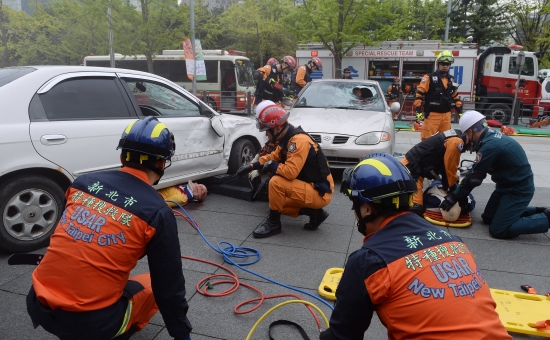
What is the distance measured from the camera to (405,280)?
169 centimetres

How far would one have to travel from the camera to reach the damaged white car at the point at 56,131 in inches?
154

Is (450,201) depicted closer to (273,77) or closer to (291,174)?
(291,174)

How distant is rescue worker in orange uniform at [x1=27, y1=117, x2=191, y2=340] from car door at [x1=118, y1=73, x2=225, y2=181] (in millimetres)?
2802

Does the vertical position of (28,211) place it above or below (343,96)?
below

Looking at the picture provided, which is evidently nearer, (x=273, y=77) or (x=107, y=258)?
(x=107, y=258)

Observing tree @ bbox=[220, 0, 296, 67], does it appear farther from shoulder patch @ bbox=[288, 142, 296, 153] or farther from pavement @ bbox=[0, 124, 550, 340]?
shoulder patch @ bbox=[288, 142, 296, 153]

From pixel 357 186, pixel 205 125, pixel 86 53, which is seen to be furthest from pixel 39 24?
pixel 357 186

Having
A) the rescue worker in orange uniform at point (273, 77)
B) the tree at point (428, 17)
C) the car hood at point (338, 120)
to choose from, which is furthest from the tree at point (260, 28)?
the car hood at point (338, 120)

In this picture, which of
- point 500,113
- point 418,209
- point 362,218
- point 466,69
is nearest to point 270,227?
point 418,209

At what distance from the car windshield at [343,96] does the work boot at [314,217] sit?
3378 millimetres

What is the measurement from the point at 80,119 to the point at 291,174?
6.94ft

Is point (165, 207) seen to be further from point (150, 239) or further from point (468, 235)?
point (468, 235)

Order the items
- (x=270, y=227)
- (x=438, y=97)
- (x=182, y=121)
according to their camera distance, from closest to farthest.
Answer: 1. (x=270, y=227)
2. (x=182, y=121)
3. (x=438, y=97)

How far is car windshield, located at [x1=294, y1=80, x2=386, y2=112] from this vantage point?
8031 mm
